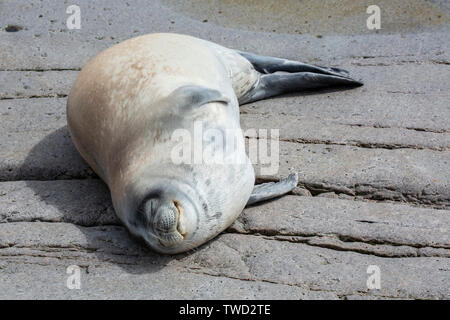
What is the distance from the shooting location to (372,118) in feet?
14.9

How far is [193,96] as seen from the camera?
11.5 ft

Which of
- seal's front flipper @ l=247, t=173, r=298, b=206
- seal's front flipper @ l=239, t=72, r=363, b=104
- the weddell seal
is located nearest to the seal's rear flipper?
seal's front flipper @ l=239, t=72, r=363, b=104

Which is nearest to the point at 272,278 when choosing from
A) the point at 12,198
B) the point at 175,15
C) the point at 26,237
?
the point at 26,237

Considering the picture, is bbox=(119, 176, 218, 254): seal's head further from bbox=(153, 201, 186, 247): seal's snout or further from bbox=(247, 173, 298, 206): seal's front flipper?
bbox=(247, 173, 298, 206): seal's front flipper

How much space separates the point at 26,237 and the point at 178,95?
1.07 m

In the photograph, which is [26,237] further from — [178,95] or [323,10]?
[323,10]

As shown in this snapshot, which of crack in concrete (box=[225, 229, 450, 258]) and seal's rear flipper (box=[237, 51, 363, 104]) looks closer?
crack in concrete (box=[225, 229, 450, 258])

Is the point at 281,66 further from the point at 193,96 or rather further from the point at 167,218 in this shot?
the point at 167,218

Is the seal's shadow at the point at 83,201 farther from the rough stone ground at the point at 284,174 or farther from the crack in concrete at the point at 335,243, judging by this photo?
the crack in concrete at the point at 335,243

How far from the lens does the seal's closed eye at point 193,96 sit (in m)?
3.48

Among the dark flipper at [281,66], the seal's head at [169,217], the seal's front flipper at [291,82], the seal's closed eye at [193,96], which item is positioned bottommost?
the seal's head at [169,217]

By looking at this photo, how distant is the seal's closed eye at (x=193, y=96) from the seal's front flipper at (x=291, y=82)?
4.34 feet

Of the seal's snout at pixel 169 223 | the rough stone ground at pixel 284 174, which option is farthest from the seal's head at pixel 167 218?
the rough stone ground at pixel 284 174

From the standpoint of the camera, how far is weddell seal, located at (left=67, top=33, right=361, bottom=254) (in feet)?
10.5
